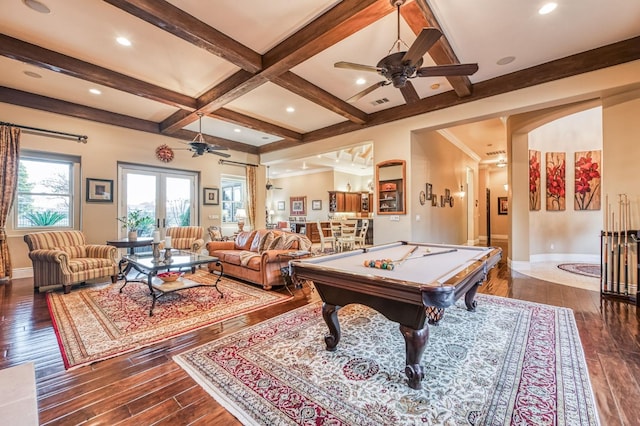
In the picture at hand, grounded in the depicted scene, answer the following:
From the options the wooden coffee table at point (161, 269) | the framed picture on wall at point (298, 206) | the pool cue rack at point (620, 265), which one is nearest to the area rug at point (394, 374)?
the wooden coffee table at point (161, 269)

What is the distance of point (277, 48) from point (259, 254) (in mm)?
3151

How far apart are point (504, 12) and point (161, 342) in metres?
4.69

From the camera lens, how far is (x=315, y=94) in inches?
179

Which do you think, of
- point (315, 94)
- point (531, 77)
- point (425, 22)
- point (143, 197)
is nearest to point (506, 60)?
point (531, 77)

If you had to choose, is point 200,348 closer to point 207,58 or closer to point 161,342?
point 161,342

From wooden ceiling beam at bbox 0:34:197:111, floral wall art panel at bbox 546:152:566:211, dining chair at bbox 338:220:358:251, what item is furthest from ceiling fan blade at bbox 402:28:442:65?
floral wall art panel at bbox 546:152:566:211

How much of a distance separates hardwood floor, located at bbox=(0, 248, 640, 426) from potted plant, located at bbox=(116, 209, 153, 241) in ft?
7.88

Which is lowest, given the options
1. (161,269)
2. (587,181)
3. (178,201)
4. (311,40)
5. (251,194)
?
(161,269)

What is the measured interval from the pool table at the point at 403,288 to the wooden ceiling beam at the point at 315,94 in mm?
2799

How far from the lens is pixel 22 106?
15.9ft

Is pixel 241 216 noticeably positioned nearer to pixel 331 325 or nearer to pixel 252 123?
pixel 252 123

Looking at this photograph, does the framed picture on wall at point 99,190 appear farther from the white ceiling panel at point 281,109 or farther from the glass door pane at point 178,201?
the white ceiling panel at point 281,109

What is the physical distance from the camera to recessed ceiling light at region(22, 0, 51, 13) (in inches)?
106

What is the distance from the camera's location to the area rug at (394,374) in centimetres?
163
